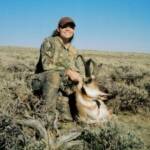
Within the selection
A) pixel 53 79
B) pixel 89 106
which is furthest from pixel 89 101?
pixel 53 79

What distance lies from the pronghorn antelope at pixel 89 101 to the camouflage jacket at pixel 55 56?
555 millimetres

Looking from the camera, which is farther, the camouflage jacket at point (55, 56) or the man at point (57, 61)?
the camouflage jacket at point (55, 56)

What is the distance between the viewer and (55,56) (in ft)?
25.1

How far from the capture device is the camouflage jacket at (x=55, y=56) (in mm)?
7510

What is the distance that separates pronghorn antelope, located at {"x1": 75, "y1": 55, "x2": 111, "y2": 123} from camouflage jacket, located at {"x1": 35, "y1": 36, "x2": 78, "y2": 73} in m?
0.56

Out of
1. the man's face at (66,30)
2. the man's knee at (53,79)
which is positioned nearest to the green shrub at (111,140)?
the man's knee at (53,79)

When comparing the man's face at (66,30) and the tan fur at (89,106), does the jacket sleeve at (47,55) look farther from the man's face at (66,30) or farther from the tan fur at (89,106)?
the tan fur at (89,106)

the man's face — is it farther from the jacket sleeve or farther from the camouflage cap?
the jacket sleeve

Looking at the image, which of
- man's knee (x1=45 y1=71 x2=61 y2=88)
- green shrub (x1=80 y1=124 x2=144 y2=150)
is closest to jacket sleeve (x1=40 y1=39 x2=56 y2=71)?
man's knee (x1=45 y1=71 x2=61 y2=88)

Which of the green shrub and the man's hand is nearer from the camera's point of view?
the green shrub

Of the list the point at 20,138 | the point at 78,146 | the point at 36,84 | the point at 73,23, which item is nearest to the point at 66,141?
the point at 78,146

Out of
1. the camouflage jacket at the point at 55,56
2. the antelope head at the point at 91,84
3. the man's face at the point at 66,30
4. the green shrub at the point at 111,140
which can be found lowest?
the green shrub at the point at 111,140

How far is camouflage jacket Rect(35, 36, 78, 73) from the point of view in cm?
751

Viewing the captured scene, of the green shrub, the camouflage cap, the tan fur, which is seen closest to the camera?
the green shrub
